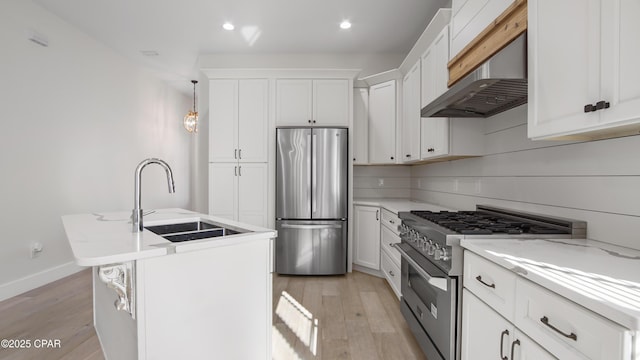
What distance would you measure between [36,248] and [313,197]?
3086 millimetres

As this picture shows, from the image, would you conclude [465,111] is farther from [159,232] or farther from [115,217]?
[115,217]

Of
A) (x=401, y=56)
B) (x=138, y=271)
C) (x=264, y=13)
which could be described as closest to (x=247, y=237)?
(x=138, y=271)

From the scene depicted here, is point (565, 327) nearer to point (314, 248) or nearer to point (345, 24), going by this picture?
point (314, 248)

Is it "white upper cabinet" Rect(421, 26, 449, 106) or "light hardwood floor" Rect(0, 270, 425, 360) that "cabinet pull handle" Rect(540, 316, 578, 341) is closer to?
"light hardwood floor" Rect(0, 270, 425, 360)

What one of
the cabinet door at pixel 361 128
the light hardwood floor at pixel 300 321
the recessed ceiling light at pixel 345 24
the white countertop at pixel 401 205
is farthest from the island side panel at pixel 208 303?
the recessed ceiling light at pixel 345 24

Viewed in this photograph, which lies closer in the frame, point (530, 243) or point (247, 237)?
point (530, 243)

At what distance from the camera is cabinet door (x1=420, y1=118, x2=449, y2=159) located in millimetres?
2525

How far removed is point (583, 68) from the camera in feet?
3.74

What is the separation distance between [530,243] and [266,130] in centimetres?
312

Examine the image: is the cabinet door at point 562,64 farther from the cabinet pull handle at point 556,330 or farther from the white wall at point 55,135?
the white wall at point 55,135

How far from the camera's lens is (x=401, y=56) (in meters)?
4.40

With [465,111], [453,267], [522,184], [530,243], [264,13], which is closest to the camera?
[530,243]

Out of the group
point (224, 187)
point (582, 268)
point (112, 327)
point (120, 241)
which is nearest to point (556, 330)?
point (582, 268)

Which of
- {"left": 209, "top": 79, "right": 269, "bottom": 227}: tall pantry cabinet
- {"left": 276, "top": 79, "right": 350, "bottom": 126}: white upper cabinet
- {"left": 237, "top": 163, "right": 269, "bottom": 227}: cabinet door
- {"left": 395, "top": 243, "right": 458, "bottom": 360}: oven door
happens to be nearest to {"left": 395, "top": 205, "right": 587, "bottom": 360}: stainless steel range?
{"left": 395, "top": 243, "right": 458, "bottom": 360}: oven door
